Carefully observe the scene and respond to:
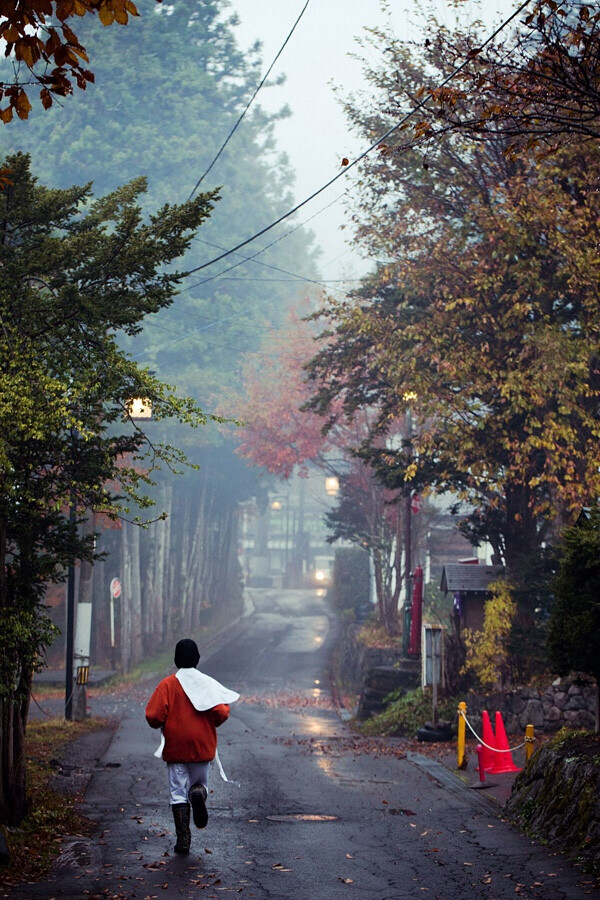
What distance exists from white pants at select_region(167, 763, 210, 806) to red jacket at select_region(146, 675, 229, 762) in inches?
3.8

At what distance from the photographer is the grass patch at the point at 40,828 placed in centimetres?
818

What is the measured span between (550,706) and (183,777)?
37.1 ft

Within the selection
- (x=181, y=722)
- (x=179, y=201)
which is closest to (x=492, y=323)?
(x=181, y=722)

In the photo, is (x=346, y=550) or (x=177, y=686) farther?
(x=346, y=550)

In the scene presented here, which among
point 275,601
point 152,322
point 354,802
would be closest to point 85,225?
point 354,802

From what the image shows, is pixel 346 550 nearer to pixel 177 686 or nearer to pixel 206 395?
pixel 206 395

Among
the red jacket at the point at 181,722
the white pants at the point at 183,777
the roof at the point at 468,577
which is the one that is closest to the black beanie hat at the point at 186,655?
the red jacket at the point at 181,722

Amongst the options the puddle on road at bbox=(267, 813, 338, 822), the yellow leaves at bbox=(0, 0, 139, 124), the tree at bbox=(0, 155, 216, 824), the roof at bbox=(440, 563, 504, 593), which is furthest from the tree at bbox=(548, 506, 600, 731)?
the roof at bbox=(440, 563, 504, 593)

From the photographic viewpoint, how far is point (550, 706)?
18.8 meters

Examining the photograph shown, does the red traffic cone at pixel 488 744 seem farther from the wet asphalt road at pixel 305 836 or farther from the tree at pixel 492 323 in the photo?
the tree at pixel 492 323

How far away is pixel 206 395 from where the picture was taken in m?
46.5

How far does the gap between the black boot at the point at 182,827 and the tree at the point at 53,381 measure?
1.62 meters

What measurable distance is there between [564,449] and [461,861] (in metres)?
9.82

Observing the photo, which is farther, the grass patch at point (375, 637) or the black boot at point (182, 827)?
the grass patch at point (375, 637)
